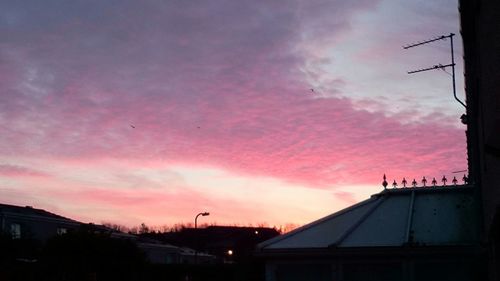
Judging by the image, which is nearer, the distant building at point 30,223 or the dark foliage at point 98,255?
the dark foliage at point 98,255

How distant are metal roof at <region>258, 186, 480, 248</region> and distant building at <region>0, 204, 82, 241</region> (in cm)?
3032

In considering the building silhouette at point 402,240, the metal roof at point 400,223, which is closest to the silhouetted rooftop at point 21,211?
the metal roof at point 400,223

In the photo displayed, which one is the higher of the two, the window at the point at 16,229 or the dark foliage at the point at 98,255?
the window at the point at 16,229

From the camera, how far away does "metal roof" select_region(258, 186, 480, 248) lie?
14562 mm

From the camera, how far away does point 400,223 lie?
1554 centimetres

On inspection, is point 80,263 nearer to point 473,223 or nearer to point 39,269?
point 39,269

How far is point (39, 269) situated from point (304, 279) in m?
10.4

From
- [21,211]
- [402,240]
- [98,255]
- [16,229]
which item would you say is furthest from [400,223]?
[21,211]

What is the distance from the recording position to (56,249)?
29.0 meters

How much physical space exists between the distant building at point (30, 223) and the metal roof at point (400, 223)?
30.3 metres

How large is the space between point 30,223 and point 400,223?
123 feet

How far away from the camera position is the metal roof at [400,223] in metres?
14.6

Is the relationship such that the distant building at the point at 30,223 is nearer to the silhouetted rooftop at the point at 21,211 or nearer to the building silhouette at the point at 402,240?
the silhouetted rooftop at the point at 21,211

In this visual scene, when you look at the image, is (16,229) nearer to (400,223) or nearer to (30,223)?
(30,223)
